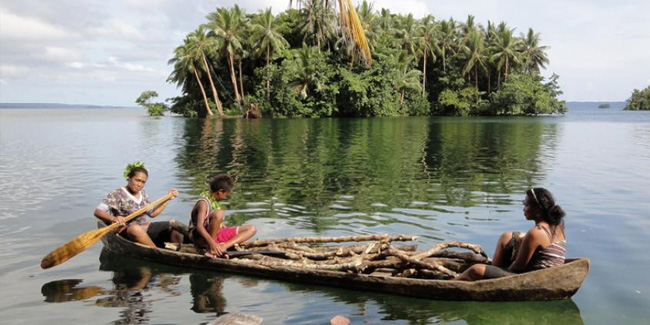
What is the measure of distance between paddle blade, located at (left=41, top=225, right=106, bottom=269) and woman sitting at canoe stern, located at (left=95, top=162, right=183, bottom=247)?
335 mm

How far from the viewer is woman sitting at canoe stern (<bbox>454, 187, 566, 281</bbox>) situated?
6527 millimetres

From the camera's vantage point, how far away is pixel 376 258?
8.19 m

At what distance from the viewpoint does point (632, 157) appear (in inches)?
954

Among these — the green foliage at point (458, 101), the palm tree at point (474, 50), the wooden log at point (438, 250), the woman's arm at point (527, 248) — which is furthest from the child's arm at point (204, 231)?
the green foliage at point (458, 101)

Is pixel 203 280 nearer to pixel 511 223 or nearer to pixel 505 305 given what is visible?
pixel 505 305

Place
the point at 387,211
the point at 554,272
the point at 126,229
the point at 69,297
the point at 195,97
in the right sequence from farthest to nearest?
the point at 195,97 → the point at 387,211 → the point at 126,229 → the point at 69,297 → the point at 554,272

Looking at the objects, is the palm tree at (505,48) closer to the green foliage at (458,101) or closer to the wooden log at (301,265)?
the green foliage at (458,101)

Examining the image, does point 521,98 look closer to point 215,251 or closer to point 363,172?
point 363,172

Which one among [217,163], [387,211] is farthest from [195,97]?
[387,211]

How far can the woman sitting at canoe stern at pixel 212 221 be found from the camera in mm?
8367

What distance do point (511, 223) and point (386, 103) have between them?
54.6 metres

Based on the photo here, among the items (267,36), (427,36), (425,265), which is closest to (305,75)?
(267,36)

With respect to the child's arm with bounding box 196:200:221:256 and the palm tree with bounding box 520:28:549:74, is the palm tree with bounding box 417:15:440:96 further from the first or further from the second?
the child's arm with bounding box 196:200:221:256

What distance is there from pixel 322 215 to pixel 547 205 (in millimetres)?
6907
